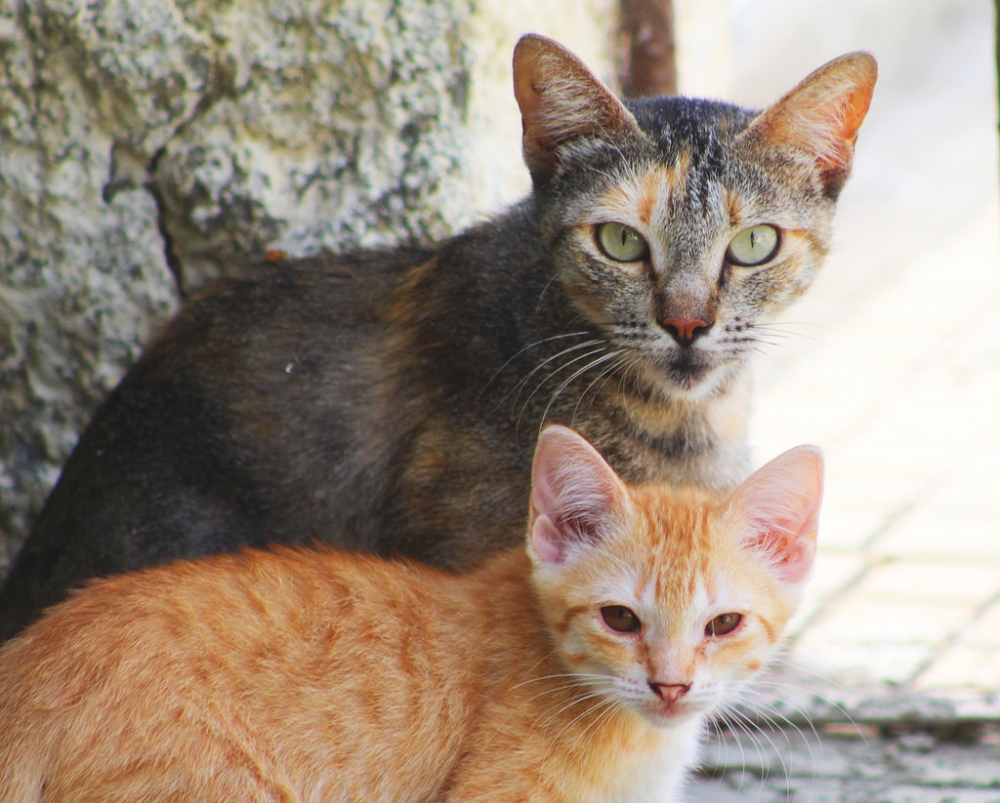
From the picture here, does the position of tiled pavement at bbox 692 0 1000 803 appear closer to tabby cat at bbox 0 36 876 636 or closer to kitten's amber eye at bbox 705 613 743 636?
tabby cat at bbox 0 36 876 636

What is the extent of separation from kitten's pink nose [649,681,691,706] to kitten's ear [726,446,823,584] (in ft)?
1.17

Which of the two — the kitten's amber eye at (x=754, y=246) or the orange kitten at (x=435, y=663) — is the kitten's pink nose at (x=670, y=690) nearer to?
the orange kitten at (x=435, y=663)

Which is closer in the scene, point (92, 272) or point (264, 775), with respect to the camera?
point (264, 775)

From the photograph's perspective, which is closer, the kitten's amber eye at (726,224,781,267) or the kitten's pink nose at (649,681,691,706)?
the kitten's pink nose at (649,681,691,706)

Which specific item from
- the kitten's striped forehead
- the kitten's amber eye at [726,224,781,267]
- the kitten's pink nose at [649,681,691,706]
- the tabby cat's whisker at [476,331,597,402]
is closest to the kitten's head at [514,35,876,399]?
the kitten's amber eye at [726,224,781,267]

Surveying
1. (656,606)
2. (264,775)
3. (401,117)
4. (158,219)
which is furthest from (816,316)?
(264,775)

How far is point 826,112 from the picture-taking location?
8.55 feet

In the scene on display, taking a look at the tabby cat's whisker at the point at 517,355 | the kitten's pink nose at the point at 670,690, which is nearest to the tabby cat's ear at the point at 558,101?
the tabby cat's whisker at the point at 517,355

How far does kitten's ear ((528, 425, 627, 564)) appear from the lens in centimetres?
226

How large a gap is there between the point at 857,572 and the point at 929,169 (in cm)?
420

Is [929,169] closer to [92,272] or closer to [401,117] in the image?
[401,117]

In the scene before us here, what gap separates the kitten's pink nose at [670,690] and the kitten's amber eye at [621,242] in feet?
3.12

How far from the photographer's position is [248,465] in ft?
9.78

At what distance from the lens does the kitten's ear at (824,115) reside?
256 cm
